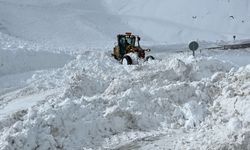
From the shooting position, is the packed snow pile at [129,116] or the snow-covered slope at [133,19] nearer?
the packed snow pile at [129,116]

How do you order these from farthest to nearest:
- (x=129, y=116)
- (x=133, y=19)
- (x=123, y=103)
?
(x=133, y=19)
(x=123, y=103)
(x=129, y=116)

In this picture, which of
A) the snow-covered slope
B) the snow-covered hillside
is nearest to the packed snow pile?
the snow-covered hillside

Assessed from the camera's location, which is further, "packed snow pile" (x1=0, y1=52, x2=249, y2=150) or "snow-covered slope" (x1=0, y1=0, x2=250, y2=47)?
"snow-covered slope" (x1=0, y1=0, x2=250, y2=47)

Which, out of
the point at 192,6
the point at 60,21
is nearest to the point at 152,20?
the point at 192,6

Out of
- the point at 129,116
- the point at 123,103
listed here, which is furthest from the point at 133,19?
the point at 129,116

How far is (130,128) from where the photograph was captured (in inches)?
374

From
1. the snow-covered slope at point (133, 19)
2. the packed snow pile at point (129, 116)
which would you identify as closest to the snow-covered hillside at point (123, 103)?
the packed snow pile at point (129, 116)

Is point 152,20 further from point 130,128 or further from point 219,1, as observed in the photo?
point 130,128

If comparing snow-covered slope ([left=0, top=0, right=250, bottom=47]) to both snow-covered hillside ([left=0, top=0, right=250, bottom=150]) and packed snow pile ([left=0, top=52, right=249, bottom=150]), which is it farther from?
packed snow pile ([left=0, top=52, right=249, bottom=150])

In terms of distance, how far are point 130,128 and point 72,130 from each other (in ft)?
4.10

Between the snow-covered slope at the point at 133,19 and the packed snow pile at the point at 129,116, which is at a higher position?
the snow-covered slope at the point at 133,19

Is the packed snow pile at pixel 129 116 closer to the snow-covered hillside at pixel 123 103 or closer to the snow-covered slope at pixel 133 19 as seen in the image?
the snow-covered hillside at pixel 123 103

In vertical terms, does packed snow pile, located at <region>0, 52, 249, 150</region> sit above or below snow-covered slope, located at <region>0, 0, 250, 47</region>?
below

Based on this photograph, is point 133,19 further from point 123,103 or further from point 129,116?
point 129,116
